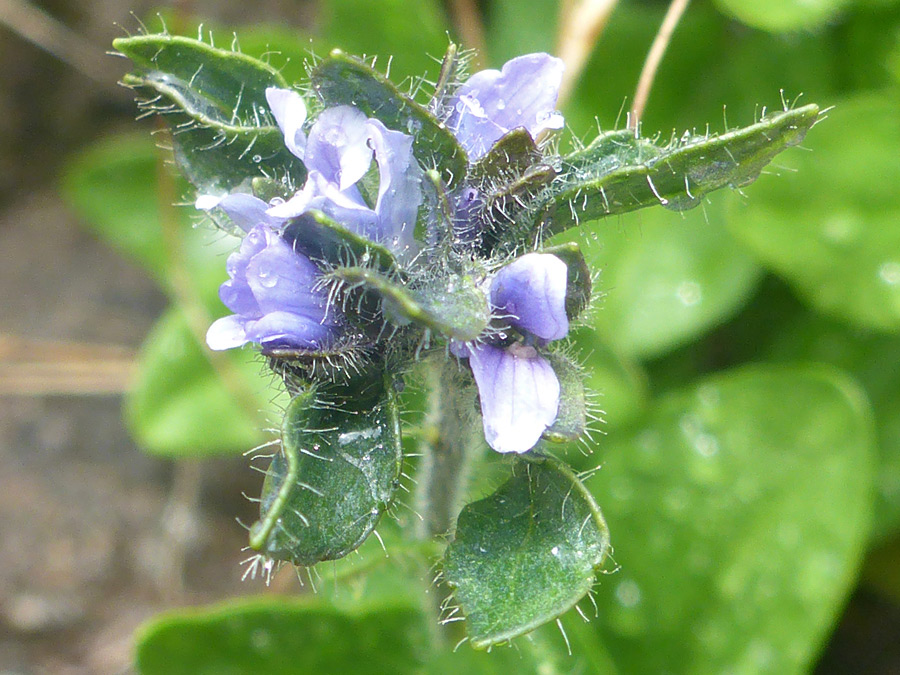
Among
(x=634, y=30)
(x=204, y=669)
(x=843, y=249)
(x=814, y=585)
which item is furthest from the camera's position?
(x=634, y=30)

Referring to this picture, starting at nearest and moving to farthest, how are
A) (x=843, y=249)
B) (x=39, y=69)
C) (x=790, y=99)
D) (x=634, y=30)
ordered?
(x=843, y=249) < (x=790, y=99) < (x=634, y=30) < (x=39, y=69)

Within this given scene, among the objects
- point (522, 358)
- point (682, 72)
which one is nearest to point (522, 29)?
point (682, 72)

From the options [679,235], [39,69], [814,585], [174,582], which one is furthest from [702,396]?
[39,69]

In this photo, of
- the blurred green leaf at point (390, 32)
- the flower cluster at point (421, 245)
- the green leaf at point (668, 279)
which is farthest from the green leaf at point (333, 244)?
the blurred green leaf at point (390, 32)

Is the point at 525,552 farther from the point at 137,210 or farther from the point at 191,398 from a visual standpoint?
the point at 137,210

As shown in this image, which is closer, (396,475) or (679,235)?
(396,475)

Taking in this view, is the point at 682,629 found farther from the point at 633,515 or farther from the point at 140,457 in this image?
the point at 140,457

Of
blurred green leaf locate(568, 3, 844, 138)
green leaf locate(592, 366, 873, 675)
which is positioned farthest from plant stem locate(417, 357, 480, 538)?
blurred green leaf locate(568, 3, 844, 138)

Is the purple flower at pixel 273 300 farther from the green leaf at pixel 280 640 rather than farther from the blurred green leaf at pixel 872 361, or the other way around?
the blurred green leaf at pixel 872 361
